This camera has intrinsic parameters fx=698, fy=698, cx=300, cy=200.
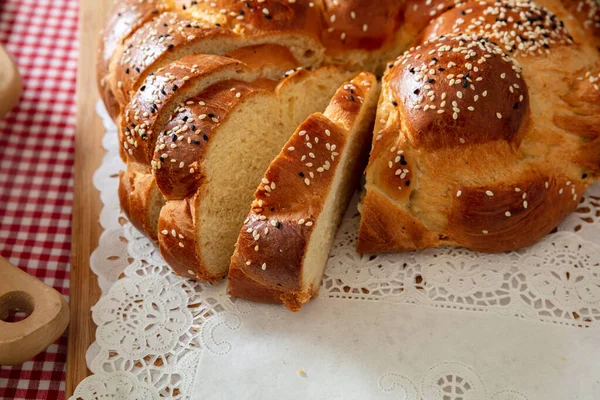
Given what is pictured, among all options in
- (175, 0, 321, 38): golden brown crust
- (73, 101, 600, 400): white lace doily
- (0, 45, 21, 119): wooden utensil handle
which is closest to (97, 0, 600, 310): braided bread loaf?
(175, 0, 321, 38): golden brown crust

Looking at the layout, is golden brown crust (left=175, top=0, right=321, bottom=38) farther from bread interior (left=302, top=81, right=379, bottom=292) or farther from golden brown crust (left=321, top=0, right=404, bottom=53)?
bread interior (left=302, top=81, right=379, bottom=292)

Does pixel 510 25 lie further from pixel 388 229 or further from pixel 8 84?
pixel 8 84

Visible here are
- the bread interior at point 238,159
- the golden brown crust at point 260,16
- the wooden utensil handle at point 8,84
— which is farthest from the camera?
the wooden utensil handle at point 8,84

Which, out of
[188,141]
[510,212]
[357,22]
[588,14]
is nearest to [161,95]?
[188,141]

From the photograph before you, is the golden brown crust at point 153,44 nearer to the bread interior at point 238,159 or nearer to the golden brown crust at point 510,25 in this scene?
the bread interior at point 238,159

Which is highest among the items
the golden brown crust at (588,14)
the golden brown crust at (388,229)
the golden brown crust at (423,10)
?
the golden brown crust at (588,14)

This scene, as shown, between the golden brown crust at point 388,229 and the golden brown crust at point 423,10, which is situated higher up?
the golden brown crust at point 423,10

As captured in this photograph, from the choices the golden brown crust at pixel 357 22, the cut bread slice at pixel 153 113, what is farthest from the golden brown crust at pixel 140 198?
the golden brown crust at pixel 357 22
